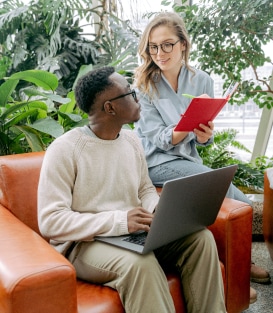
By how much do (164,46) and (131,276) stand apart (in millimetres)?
1194

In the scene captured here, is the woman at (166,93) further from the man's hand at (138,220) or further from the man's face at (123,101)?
the man's hand at (138,220)

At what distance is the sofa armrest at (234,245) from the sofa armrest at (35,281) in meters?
0.73

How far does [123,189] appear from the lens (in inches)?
66.7

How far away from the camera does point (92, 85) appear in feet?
5.38

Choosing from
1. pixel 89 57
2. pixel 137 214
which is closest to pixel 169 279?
pixel 137 214

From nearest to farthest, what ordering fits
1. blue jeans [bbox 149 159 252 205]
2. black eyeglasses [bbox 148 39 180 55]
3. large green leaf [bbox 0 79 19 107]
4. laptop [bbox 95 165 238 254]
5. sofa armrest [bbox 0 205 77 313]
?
sofa armrest [bbox 0 205 77 313] → laptop [bbox 95 165 238 254] → blue jeans [bbox 149 159 252 205] → black eyeglasses [bbox 148 39 180 55] → large green leaf [bbox 0 79 19 107]

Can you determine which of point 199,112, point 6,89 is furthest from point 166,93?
point 6,89

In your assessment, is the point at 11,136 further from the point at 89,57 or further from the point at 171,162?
the point at 89,57

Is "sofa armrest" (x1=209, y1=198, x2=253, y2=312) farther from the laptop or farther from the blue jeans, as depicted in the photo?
the blue jeans

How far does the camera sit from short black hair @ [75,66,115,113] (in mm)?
1642

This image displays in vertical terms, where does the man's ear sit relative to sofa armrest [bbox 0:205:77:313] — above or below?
above

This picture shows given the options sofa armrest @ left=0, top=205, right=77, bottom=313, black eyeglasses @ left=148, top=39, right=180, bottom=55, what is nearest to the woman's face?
black eyeglasses @ left=148, top=39, right=180, bottom=55

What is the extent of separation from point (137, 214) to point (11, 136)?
45.7 inches

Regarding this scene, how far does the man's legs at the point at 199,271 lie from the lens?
158cm
